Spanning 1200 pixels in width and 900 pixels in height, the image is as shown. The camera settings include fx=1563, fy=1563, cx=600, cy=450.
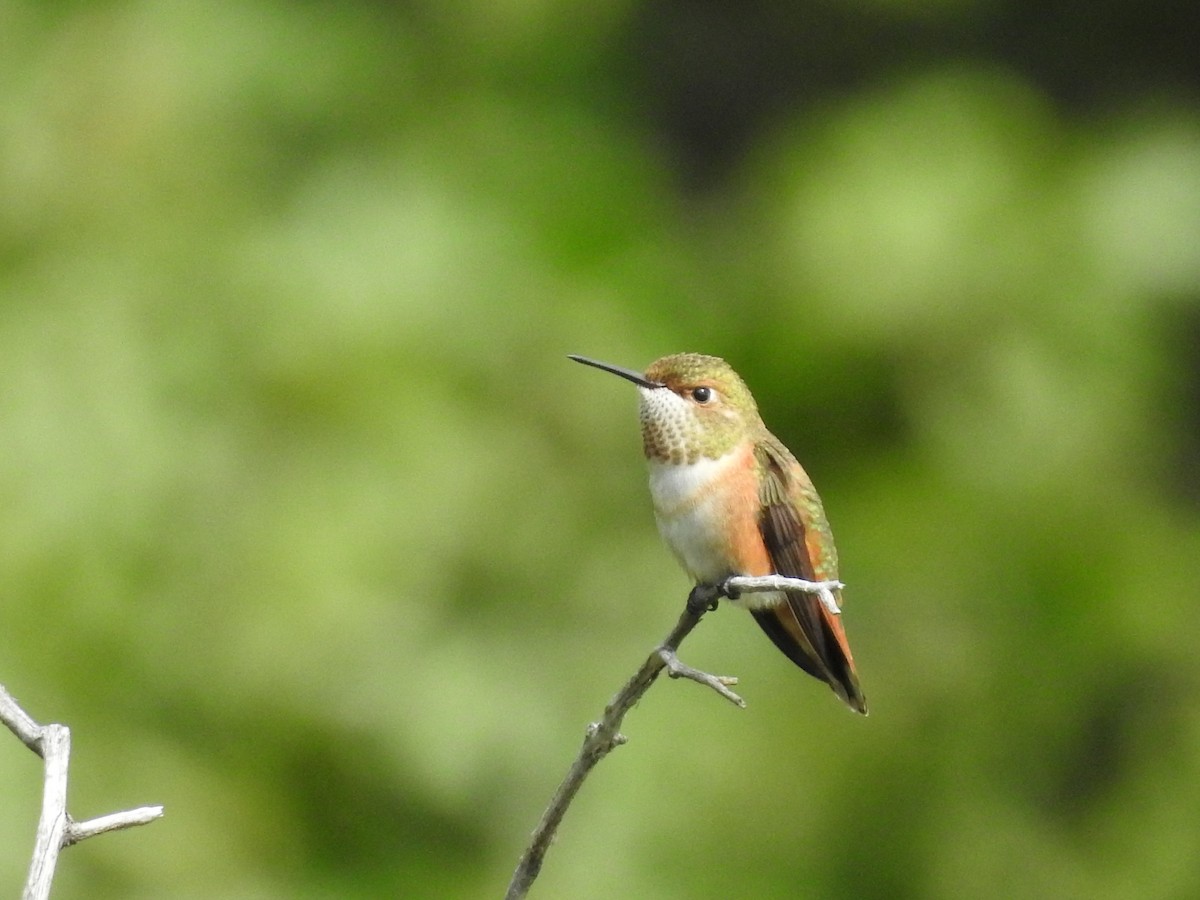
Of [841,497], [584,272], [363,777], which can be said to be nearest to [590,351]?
[584,272]

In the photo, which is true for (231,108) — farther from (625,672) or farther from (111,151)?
(625,672)

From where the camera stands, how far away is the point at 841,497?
5.26 meters

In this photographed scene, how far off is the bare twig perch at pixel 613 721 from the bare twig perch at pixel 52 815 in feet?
1.05

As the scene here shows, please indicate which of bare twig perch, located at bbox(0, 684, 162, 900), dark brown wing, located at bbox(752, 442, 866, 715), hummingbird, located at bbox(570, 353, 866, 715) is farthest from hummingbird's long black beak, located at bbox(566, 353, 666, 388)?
bare twig perch, located at bbox(0, 684, 162, 900)

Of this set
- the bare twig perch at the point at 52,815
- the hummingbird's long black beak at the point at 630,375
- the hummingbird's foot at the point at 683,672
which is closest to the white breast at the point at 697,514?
the hummingbird's long black beak at the point at 630,375

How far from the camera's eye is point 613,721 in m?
1.47

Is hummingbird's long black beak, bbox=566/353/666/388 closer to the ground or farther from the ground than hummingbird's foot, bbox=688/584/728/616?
farther from the ground

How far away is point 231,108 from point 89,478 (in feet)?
5.62

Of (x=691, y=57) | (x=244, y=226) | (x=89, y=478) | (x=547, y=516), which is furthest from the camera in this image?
(x=691, y=57)

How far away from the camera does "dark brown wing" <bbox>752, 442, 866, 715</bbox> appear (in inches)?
80.7

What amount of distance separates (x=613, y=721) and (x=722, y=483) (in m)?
0.64

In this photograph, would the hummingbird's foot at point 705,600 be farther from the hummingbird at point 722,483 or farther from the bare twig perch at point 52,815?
the bare twig perch at point 52,815

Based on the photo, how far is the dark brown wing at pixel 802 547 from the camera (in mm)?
2051

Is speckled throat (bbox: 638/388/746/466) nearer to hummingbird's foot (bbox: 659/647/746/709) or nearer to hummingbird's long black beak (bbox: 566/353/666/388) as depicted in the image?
hummingbird's long black beak (bbox: 566/353/666/388)
